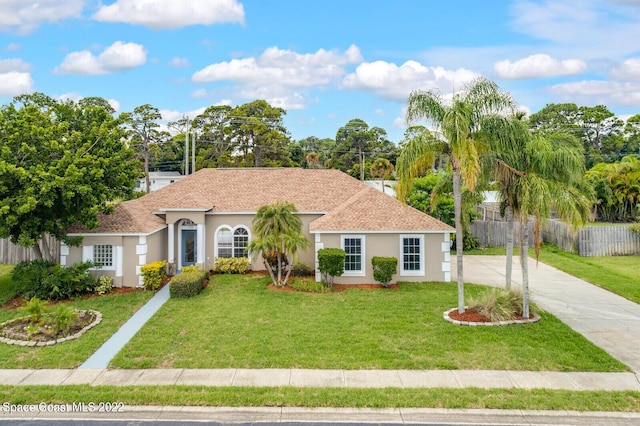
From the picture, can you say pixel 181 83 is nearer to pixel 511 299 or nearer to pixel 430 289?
pixel 430 289

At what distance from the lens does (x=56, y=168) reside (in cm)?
1503

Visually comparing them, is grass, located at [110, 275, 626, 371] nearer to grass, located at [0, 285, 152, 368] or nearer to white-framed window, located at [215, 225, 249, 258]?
grass, located at [0, 285, 152, 368]

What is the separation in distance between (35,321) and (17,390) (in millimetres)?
4359

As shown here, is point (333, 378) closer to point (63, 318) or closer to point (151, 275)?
point (63, 318)

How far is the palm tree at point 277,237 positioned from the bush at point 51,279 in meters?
6.57

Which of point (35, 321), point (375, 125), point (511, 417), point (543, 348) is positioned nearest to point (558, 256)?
point (543, 348)

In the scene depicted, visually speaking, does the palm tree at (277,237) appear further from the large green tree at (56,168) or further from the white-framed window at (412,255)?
the large green tree at (56,168)

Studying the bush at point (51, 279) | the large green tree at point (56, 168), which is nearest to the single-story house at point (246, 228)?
the bush at point (51, 279)

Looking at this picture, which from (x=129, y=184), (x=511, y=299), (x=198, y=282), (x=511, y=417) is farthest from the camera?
(x=129, y=184)

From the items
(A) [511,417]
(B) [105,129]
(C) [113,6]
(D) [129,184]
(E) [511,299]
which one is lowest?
(A) [511,417]

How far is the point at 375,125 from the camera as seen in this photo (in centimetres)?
6556

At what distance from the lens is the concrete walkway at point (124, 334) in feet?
33.9

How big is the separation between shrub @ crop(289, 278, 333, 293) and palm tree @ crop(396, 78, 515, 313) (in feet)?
18.4

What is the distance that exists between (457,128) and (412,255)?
749 cm
